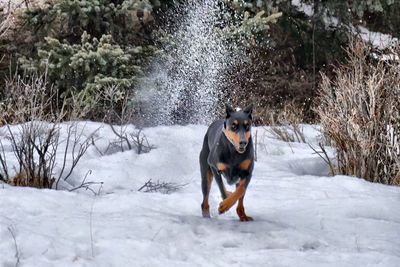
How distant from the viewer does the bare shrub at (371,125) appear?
20.5 ft

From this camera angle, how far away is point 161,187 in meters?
6.23

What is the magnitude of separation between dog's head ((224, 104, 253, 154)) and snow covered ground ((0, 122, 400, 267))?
23.8 inches

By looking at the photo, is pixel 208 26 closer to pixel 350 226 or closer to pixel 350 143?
pixel 350 143

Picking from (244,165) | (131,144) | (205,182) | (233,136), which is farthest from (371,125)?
(131,144)

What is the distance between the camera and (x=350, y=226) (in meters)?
4.58

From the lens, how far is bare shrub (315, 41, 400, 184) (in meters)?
6.25

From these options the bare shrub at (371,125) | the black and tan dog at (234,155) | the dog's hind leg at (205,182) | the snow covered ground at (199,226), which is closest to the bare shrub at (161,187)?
the snow covered ground at (199,226)

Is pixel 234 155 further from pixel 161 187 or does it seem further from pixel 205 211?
pixel 161 187

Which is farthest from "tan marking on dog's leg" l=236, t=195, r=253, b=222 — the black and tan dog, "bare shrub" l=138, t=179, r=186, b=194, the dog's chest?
"bare shrub" l=138, t=179, r=186, b=194

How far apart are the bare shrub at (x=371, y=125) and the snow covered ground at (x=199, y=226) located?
0.33 m

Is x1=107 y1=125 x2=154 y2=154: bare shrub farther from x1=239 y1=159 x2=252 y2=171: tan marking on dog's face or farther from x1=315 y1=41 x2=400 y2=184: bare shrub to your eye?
x1=239 y1=159 x2=252 y2=171: tan marking on dog's face

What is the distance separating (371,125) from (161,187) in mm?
2154

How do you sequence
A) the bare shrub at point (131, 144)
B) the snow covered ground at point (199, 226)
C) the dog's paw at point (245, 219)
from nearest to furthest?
the snow covered ground at point (199, 226)
the dog's paw at point (245, 219)
the bare shrub at point (131, 144)

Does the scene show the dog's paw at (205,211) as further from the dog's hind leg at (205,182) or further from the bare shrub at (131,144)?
the bare shrub at (131,144)
